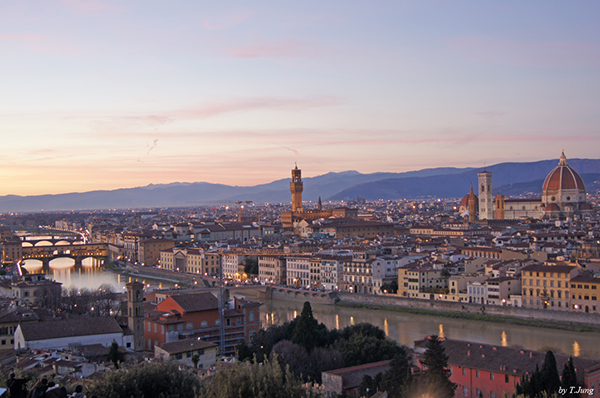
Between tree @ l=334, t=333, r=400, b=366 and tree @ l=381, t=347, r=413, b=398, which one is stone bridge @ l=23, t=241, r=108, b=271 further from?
tree @ l=381, t=347, r=413, b=398

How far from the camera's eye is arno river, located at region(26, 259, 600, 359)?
53.6 ft

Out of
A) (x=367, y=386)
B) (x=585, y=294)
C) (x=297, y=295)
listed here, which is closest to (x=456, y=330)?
(x=585, y=294)

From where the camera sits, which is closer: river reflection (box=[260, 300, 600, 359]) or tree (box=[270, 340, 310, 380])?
tree (box=[270, 340, 310, 380])

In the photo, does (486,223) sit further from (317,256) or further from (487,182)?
(317,256)

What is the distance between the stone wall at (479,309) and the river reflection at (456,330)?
630mm

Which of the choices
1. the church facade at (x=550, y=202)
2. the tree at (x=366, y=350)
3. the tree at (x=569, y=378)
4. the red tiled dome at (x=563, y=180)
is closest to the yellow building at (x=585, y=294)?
the tree at (x=366, y=350)

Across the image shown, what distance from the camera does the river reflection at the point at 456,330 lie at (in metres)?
16.2

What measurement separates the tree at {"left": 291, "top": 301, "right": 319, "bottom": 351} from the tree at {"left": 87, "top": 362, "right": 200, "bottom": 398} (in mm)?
6563

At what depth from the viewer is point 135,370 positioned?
22.8 feet

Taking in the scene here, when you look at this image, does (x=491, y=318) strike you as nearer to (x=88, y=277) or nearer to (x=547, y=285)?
(x=547, y=285)

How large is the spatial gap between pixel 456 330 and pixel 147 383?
1286cm

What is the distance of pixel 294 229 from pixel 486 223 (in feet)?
42.6

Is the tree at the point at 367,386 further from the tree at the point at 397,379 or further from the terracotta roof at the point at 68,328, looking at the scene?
the terracotta roof at the point at 68,328

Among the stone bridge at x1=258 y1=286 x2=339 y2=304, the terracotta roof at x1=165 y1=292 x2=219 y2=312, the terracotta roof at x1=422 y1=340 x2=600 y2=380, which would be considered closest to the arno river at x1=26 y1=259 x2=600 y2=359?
the stone bridge at x1=258 y1=286 x2=339 y2=304
